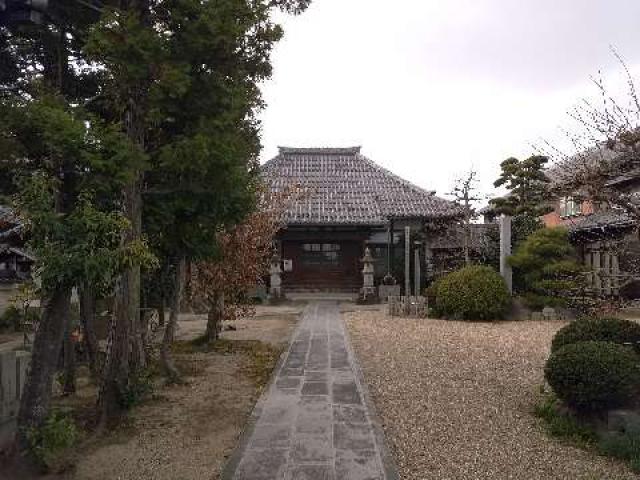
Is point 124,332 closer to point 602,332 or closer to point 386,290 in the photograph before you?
point 602,332

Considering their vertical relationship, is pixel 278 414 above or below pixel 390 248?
below

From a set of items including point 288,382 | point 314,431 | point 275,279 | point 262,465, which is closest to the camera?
point 262,465

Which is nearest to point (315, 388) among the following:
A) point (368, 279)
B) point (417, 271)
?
point (368, 279)

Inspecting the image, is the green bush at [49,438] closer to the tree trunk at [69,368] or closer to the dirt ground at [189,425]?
the dirt ground at [189,425]

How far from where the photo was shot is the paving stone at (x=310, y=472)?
173 inches

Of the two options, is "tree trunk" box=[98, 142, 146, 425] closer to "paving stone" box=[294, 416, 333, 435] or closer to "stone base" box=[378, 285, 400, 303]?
"paving stone" box=[294, 416, 333, 435]

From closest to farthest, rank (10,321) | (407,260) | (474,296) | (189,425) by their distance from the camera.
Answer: (189,425)
(10,321)
(474,296)
(407,260)

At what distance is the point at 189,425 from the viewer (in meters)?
6.04

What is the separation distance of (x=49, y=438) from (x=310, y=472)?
7.20 feet

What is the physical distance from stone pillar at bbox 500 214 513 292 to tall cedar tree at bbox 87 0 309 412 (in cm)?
1171

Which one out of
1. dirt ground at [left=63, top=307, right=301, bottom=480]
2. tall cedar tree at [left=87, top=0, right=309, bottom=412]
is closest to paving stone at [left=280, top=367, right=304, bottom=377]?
dirt ground at [left=63, top=307, right=301, bottom=480]

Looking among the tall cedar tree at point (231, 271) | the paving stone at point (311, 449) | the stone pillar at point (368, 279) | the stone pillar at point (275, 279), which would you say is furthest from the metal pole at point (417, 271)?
the paving stone at point (311, 449)

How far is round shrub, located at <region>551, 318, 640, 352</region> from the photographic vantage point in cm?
645

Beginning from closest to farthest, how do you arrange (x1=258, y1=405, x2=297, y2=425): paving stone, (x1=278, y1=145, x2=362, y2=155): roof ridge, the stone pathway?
the stone pathway
(x1=258, y1=405, x2=297, y2=425): paving stone
(x1=278, y1=145, x2=362, y2=155): roof ridge
